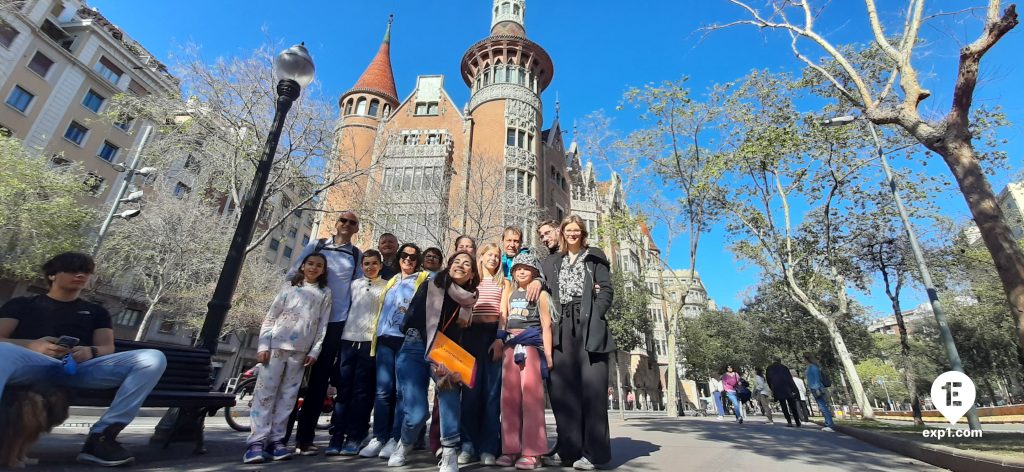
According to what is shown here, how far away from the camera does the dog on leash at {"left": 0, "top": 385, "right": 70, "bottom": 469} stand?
252 centimetres

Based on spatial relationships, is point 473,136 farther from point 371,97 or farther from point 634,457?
point 634,457

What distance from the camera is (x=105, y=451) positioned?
2.91m

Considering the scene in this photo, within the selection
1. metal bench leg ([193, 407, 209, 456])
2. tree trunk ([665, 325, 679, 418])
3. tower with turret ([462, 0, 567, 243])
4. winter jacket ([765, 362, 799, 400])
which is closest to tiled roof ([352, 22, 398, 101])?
tower with turret ([462, 0, 567, 243])

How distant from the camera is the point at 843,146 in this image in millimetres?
14547

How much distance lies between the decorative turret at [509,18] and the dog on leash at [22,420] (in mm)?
35291

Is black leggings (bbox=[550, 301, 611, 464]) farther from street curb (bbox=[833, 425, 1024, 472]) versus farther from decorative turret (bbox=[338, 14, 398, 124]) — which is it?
decorative turret (bbox=[338, 14, 398, 124])

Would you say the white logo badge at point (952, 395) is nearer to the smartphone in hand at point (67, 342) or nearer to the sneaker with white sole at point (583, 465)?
the sneaker with white sole at point (583, 465)

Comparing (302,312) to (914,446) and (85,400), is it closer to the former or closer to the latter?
(85,400)

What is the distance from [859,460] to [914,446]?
945 millimetres

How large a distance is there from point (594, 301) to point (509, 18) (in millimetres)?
36251

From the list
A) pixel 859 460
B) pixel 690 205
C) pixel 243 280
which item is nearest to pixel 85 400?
pixel 859 460

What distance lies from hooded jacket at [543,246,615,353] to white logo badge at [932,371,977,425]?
6588 millimetres

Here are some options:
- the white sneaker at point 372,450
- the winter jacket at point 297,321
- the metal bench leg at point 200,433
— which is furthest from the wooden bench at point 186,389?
the white sneaker at point 372,450

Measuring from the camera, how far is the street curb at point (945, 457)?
3.34m
